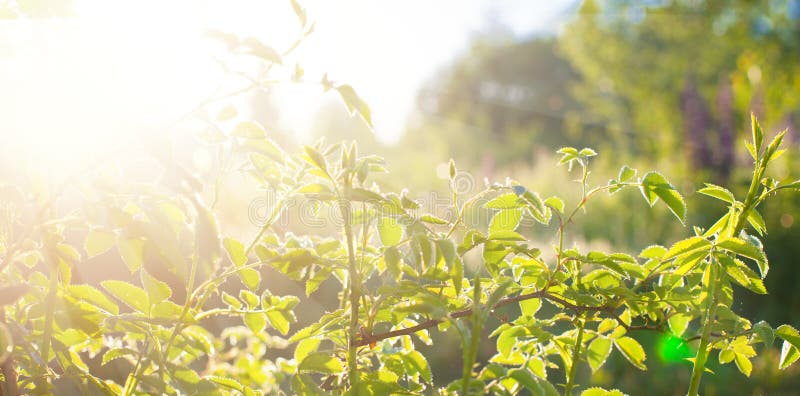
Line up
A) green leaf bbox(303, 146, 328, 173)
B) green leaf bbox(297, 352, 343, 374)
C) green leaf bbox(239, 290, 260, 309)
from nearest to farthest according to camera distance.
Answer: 1. green leaf bbox(303, 146, 328, 173)
2. green leaf bbox(297, 352, 343, 374)
3. green leaf bbox(239, 290, 260, 309)

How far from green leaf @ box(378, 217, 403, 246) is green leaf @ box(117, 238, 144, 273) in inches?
10.4

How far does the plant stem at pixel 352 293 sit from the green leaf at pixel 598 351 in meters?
0.37

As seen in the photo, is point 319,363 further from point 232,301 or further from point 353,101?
point 353,101

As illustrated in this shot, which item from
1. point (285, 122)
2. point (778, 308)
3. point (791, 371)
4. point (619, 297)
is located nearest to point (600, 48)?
point (285, 122)

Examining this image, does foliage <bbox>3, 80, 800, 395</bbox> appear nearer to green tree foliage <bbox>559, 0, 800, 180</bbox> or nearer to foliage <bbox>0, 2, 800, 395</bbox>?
foliage <bbox>0, 2, 800, 395</bbox>

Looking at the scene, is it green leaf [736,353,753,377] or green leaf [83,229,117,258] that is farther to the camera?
green leaf [736,353,753,377]

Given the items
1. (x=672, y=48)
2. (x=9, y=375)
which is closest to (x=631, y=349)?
(x=9, y=375)

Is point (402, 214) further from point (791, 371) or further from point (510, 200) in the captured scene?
point (791, 371)

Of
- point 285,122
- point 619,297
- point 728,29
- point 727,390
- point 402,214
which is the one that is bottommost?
point 727,390

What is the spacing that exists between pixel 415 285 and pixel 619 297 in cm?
28

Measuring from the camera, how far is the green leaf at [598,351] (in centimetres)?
93

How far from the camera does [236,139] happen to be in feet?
2.32

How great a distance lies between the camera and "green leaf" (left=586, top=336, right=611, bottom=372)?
3.06 feet

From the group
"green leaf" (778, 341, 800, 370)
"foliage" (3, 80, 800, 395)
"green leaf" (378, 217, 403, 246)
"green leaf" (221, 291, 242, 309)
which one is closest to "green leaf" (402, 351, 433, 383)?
"foliage" (3, 80, 800, 395)
